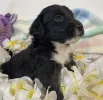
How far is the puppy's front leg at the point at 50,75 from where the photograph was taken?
1477 mm

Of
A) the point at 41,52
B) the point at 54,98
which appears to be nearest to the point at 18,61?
the point at 41,52

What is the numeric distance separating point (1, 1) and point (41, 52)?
112 centimetres

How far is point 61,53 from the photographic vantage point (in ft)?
5.29

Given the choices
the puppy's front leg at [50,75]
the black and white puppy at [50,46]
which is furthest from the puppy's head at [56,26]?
the puppy's front leg at [50,75]

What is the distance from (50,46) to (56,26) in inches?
4.4

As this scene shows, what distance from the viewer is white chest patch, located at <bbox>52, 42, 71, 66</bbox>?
1.58 m

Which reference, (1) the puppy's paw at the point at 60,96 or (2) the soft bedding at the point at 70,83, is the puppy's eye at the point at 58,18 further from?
(1) the puppy's paw at the point at 60,96

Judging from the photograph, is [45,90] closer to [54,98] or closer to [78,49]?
[54,98]

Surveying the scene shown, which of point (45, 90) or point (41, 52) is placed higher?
point (41, 52)

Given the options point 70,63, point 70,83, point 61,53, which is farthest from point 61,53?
point 70,83

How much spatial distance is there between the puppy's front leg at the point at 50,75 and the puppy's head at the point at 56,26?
5.2 inches

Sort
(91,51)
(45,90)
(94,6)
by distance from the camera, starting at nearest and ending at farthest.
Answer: (45,90) < (91,51) < (94,6)

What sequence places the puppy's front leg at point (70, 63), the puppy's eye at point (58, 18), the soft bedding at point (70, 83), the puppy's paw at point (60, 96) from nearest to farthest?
the soft bedding at point (70, 83)
the puppy's paw at point (60, 96)
the puppy's eye at point (58, 18)
the puppy's front leg at point (70, 63)

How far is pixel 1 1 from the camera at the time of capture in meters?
2.54
